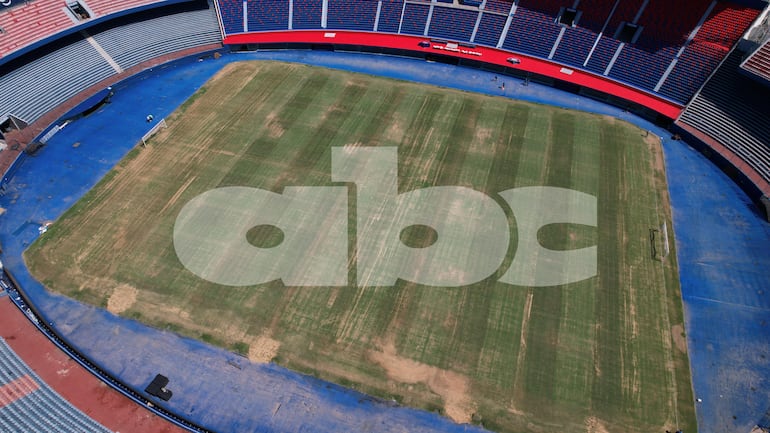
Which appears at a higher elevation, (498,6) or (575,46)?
(498,6)

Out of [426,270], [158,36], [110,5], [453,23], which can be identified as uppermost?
[453,23]

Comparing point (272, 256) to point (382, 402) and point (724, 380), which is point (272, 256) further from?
point (724, 380)

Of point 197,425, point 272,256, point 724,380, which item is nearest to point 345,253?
point 272,256

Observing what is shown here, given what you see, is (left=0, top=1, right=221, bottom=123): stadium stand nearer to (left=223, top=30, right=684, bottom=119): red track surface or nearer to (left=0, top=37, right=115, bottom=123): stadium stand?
(left=0, top=37, right=115, bottom=123): stadium stand

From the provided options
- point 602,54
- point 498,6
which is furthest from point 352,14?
point 602,54

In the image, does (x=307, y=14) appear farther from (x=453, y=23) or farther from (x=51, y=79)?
(x=51, y=79)

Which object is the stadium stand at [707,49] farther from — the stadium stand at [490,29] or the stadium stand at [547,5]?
the stadium stand at [490,29]

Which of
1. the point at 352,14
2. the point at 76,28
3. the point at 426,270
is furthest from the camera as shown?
the point at 352,14
